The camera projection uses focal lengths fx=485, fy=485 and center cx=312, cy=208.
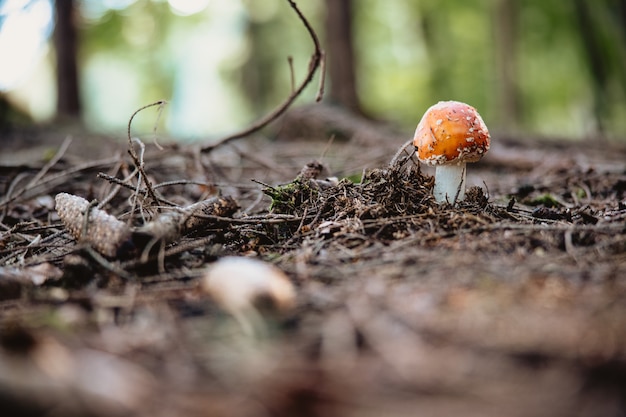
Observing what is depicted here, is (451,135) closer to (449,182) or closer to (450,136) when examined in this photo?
(450,136)

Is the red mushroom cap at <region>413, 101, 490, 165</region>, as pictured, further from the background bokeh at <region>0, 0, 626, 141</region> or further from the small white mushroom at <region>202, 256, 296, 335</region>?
the background bokeh at <region>0, 0, 626, 141</region>

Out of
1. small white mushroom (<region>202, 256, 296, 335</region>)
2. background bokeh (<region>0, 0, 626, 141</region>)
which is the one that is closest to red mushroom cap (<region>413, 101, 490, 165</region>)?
small white mushroom (<region>202, 256, 296, 335</region>)

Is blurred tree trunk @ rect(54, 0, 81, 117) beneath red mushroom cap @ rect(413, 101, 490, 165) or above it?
above

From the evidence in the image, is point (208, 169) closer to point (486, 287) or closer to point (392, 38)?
point (486, 287)

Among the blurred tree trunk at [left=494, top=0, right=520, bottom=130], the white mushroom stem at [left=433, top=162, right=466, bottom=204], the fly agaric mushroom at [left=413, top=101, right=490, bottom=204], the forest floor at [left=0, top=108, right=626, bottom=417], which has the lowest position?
Answer: the forest floor at [left=0, top=108, right=626, bottom=417]

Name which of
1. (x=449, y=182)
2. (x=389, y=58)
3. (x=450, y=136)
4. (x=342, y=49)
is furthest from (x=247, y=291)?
(x=389, y=58)
